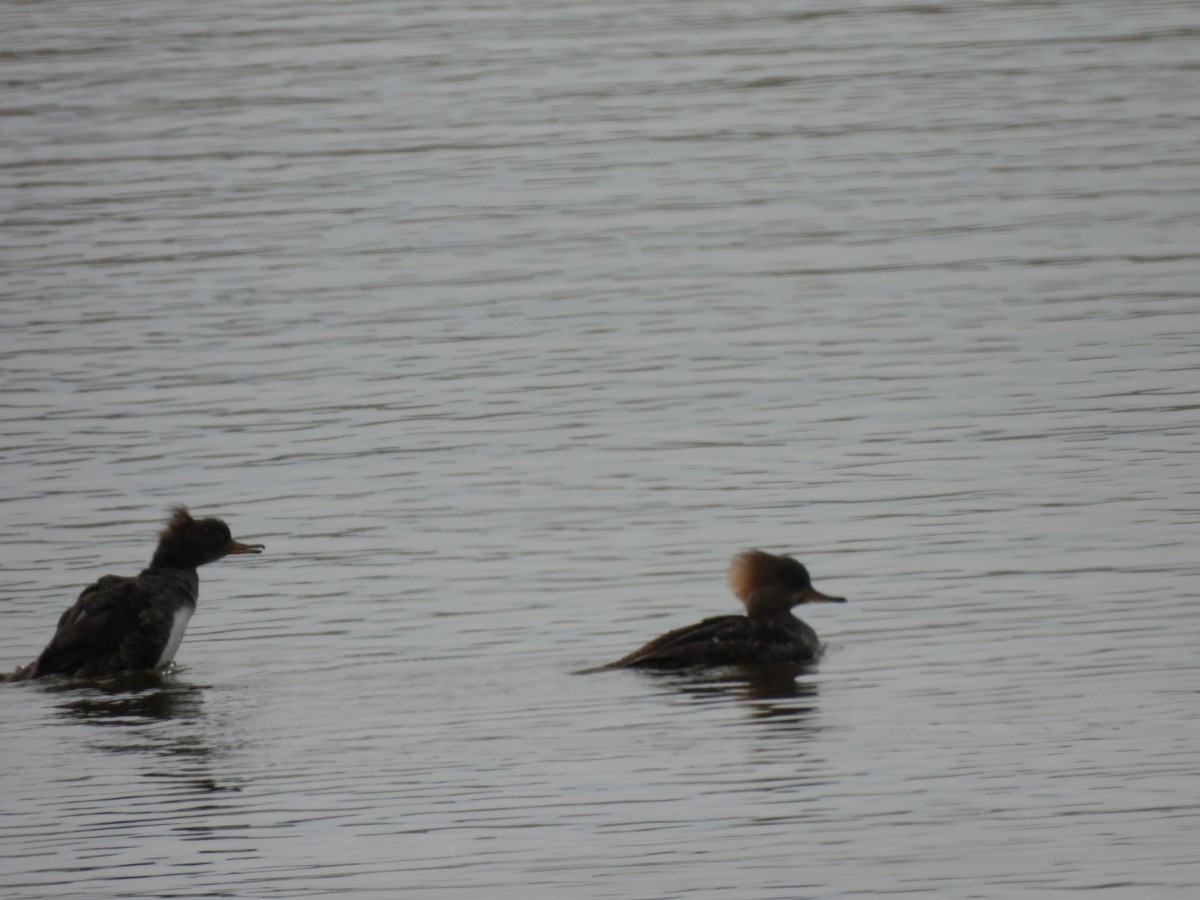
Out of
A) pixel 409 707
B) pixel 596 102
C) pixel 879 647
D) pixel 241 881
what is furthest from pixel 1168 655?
pixel 596 102

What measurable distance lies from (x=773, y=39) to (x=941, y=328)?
1305 cm

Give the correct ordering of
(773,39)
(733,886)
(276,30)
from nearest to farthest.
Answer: (733,886) < (773,39) < (276,30)

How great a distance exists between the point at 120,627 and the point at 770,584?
2.72 metres

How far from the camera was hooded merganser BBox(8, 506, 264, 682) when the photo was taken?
33.4ft

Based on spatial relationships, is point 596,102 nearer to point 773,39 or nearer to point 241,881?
point 773,39

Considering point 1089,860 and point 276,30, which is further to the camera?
point 276,30

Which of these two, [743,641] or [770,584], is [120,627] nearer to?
[743,641]

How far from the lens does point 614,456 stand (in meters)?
13.3

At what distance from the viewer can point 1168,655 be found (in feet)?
30.5

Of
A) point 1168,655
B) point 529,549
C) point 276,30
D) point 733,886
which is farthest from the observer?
point 276,30

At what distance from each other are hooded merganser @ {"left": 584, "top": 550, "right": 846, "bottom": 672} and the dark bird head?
2.34 metres

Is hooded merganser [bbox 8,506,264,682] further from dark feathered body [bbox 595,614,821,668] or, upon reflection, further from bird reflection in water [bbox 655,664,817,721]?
bird reflection in water [bbox 655,664,817,721]

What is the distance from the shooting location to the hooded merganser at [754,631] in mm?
9703

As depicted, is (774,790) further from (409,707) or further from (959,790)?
(409,707)
